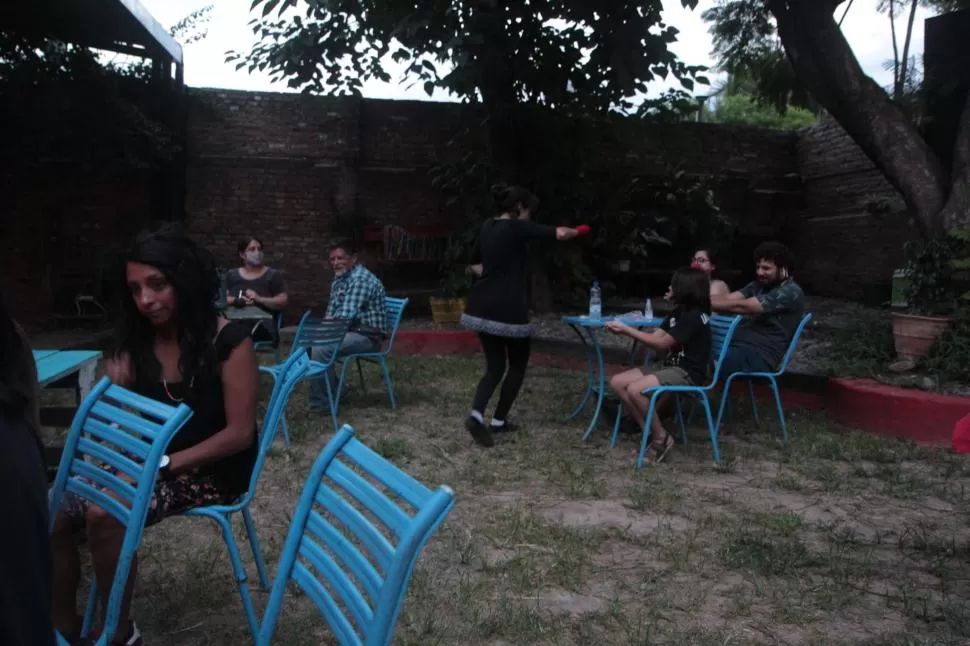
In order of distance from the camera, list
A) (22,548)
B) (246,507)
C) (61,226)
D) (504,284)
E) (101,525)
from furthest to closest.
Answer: (61,226) < (504,284) < (246,507) < (101,525) < (22,548)

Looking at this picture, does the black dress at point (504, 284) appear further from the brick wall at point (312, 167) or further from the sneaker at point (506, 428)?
the brick wall at point (312, 167)

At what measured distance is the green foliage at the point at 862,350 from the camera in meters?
6.08

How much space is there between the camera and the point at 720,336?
5.07 metres

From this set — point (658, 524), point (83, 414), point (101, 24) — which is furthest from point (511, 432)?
point (101, 24)

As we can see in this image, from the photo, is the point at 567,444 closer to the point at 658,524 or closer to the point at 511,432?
the point at 511,432

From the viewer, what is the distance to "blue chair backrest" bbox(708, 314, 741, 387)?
480 cm

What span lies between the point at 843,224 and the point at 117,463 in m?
11.6

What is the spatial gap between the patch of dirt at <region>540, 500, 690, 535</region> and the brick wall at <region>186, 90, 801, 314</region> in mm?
7174

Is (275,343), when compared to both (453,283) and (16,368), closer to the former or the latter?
(453,283)

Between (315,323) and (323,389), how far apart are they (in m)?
0.60

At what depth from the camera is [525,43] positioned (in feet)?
27.8

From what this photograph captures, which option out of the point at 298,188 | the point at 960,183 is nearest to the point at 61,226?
the point at 298,188

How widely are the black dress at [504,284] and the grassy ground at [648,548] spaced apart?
73 centimetres

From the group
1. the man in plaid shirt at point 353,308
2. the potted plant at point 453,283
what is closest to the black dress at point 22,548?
the man in plaid shirt at point 353,308
